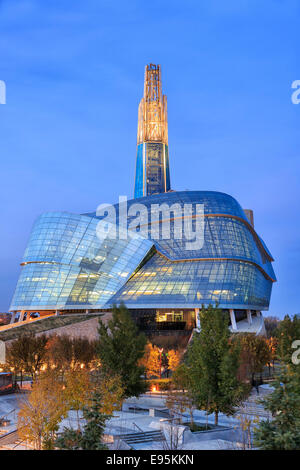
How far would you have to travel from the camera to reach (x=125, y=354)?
3416 centimetres

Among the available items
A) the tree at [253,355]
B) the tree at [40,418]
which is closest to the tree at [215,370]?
the tree at [40,418]

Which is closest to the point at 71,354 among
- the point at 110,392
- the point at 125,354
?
the point at 125,354

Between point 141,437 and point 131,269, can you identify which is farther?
point 131,269

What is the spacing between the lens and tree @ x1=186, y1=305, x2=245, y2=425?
2758 centimetres

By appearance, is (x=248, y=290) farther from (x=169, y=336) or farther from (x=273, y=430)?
(x=273, y=430)

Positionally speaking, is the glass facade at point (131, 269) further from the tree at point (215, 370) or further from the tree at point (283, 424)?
the tree at point (283, 424)

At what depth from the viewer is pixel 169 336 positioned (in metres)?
71.9

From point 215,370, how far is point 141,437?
6418 millimetres

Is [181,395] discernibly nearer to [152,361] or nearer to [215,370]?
[215,370]

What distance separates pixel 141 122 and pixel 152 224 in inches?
3775

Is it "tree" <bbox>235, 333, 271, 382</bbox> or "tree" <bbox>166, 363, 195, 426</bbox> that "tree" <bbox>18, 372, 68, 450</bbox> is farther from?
"tree" <bbox>235, 333, 271, 382</bbox>

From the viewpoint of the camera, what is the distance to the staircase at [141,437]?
25845mm

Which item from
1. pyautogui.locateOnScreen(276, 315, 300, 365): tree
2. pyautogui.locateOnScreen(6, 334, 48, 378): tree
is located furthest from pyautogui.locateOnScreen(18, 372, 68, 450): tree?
pyautogui.locateOnScreen(6, 334, 48, 378): tree

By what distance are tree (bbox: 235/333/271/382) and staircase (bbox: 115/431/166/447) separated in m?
20.0
